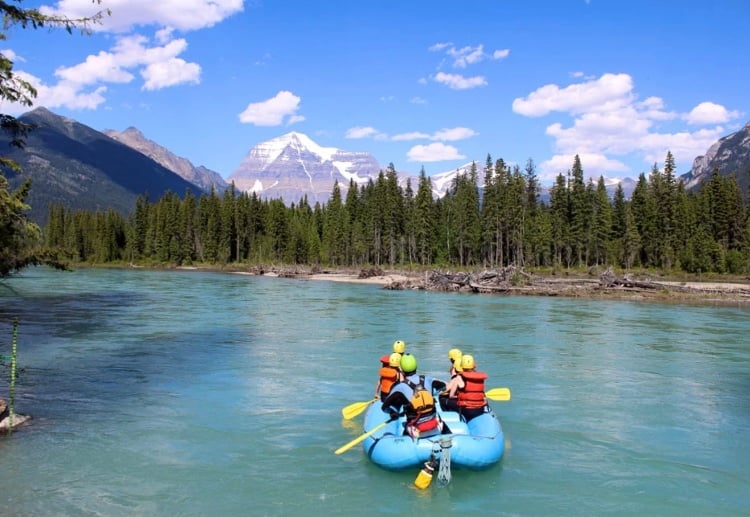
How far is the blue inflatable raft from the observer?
10.5m

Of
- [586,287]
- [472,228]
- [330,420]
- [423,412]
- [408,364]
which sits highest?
[472,228]

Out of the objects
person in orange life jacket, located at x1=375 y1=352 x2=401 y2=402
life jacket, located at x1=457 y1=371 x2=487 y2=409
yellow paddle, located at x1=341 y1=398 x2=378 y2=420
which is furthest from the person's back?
yellow paddle, located at x1=341 y1=398 x2=378 y2=420

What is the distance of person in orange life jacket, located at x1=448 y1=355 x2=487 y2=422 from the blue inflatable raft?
46cm

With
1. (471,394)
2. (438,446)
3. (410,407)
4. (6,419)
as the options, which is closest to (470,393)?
(471,394)

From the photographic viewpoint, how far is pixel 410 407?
36.0 ft

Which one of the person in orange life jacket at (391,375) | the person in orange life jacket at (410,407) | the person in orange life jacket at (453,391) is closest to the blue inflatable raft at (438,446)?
the person in orange life jacket at (410,407)

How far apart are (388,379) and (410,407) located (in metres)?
2.12

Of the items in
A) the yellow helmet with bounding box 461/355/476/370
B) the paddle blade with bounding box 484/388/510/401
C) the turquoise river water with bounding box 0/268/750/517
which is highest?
the yellow helmet with bounding box 461/355/476/370

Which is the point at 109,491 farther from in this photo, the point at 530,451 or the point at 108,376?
the point at 108,376

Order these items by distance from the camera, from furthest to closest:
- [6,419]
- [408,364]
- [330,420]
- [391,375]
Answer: [330,420] < [391,375] < [6,419] < [408,364]

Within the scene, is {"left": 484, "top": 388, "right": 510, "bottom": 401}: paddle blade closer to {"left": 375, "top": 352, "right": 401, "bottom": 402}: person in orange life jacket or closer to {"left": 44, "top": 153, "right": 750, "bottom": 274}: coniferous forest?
{"left": 375, "top": 352, "right": 401, "bottom": 402}: person in orange life jacket

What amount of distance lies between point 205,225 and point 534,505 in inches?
4823

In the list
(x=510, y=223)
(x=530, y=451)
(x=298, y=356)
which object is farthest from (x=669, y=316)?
(x=510, y=223)

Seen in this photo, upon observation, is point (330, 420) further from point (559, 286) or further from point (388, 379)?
point (559, 286)
